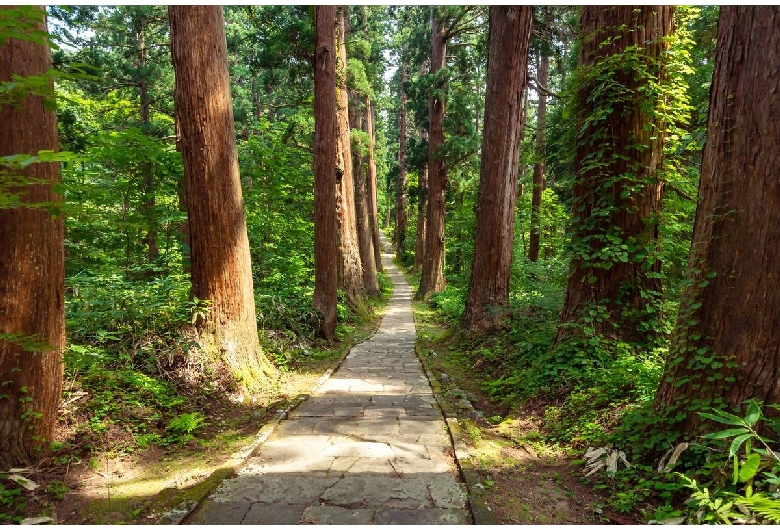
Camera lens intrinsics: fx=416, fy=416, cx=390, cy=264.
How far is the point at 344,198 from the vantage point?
1343 centimetres

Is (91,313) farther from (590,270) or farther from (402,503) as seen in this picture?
(590,270)

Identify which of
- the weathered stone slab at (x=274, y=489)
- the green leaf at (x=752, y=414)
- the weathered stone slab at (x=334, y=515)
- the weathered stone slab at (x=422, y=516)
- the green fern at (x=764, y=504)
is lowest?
the weathered stone slab at (x=274, y=489)

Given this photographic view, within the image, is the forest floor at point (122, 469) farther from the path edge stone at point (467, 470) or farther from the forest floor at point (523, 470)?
the forest floor at point (523, 470)

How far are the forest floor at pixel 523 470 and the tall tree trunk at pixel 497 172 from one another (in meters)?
3.34

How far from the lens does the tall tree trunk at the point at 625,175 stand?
4930 mm

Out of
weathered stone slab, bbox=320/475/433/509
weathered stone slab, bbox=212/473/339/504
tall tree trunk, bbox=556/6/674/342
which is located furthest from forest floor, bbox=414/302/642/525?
tall tree trunk, bbox=556/6/674/342

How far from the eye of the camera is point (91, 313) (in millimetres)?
5105

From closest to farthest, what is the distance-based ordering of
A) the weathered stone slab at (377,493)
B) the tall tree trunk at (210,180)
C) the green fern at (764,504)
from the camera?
the green fern at (764,504)
the weathered stone slab at (377,493)
the tall tree trunk at (210,180)

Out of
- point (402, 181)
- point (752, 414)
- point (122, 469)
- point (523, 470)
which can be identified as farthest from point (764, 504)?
point (402, 181)

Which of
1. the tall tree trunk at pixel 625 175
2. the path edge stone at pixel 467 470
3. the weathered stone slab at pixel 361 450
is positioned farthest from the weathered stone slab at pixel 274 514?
the tall tree trunk at pixel 625 175

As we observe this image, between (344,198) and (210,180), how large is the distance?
7.73 meters

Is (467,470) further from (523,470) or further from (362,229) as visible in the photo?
(362,229)

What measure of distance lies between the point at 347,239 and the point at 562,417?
10.4m

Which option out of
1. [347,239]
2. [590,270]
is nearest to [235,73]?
[347,239]
